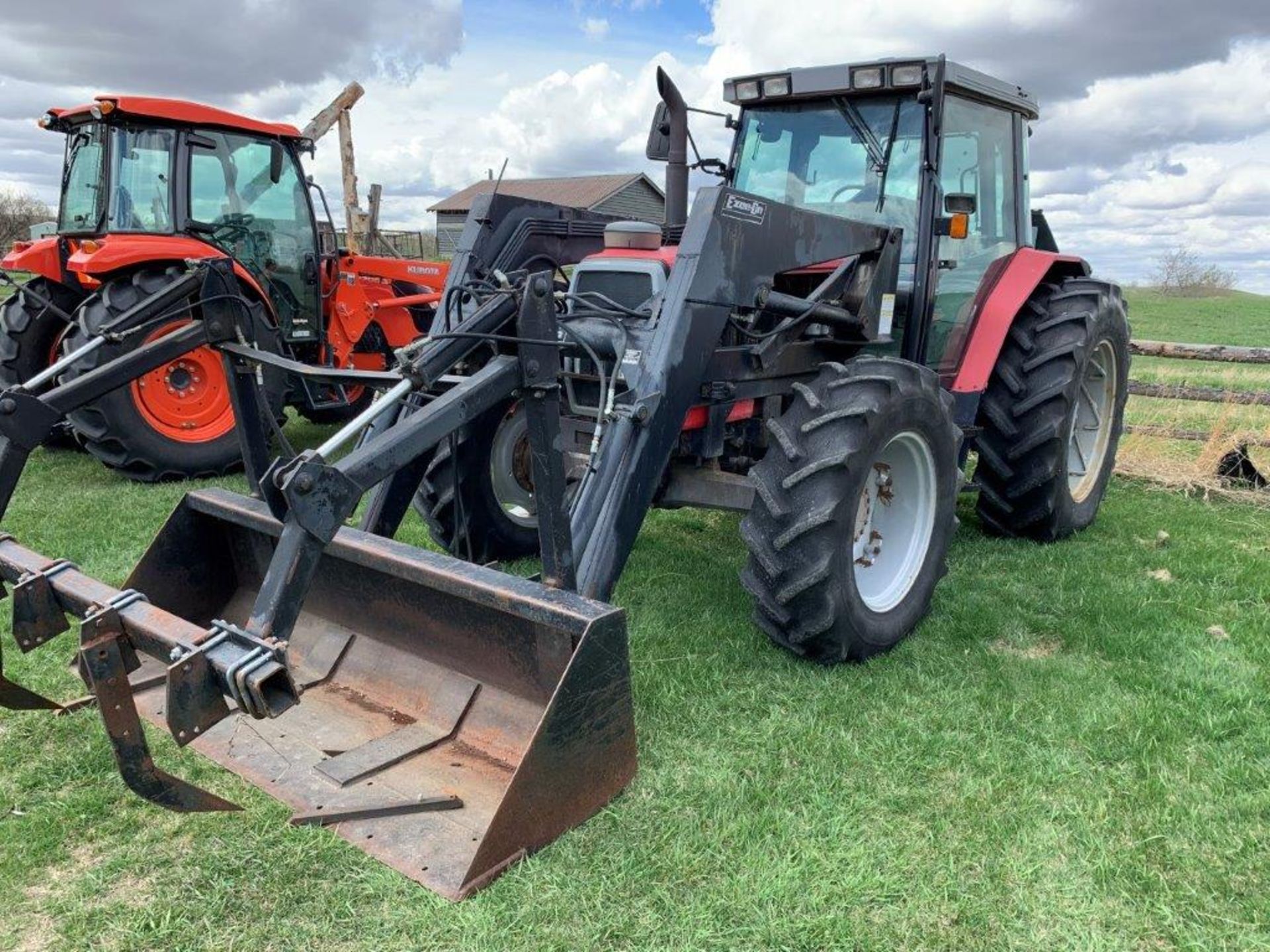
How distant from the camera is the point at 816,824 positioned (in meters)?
2.68

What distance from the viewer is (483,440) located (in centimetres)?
434

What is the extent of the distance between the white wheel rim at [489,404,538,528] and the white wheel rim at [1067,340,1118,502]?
10.1 ft

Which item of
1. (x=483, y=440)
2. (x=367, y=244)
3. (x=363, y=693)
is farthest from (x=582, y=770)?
(x=367, y=244)

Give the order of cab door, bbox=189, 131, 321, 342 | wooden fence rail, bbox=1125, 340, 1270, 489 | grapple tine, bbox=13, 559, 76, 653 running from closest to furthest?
grapple tine, bbox=13, 559, 76, 653 → cab door, bbox=189, 131, 321, 342 → wooden fence rail, bbox=1125, 340, 1270, 489

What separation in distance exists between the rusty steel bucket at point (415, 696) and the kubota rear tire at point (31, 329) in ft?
14.7

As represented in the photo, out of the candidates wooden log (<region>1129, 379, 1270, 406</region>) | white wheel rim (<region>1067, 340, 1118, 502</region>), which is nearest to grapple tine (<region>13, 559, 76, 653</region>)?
white wheel rim (<region>1067, 340, 1118, 502</region>)

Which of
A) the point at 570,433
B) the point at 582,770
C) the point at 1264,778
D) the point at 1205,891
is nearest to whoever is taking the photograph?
the point at 1205,891

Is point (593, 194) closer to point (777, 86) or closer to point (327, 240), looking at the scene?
point (327, 240)

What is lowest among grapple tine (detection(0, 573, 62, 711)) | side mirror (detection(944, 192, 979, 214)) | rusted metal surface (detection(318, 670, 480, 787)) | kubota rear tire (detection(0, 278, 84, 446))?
rusted metal surface (detection(318, 670, 480, 787))

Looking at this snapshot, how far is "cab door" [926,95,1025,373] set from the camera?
4.57m

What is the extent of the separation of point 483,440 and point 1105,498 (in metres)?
4.24

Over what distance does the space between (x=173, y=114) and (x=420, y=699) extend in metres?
5.46

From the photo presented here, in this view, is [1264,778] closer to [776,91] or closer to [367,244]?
[776,91]

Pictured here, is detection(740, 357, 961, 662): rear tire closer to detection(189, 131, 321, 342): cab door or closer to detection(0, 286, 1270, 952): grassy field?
detection(0, 286, 1270, 952): grassy field
